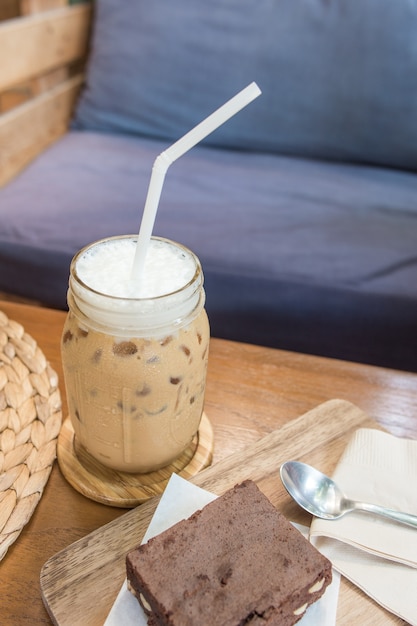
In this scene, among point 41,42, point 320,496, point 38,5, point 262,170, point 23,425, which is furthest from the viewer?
point 38,5

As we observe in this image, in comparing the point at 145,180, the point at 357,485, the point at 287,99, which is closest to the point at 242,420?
the point at 357,485

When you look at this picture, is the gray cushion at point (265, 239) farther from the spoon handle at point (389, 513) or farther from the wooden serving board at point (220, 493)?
the spoon handle at point (389, 513)

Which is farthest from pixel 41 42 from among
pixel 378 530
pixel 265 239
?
pixel 378 530

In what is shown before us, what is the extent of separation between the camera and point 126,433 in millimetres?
622

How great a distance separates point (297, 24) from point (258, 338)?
3.15 feet

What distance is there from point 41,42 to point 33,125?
0.26 m

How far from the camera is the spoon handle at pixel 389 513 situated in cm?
60

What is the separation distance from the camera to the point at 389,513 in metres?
0.60

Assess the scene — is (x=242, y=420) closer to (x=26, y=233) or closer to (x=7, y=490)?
(x=7, y=490)

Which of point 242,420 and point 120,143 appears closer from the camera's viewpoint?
point 242,420

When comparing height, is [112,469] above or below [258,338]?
above

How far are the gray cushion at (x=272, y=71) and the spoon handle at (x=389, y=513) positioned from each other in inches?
51.6

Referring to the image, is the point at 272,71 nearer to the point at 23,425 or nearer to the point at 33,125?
the point at 33,125

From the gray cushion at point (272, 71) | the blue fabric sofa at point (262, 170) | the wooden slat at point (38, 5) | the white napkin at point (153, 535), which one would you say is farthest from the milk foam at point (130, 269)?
the wooden slat at point (38, 5)
